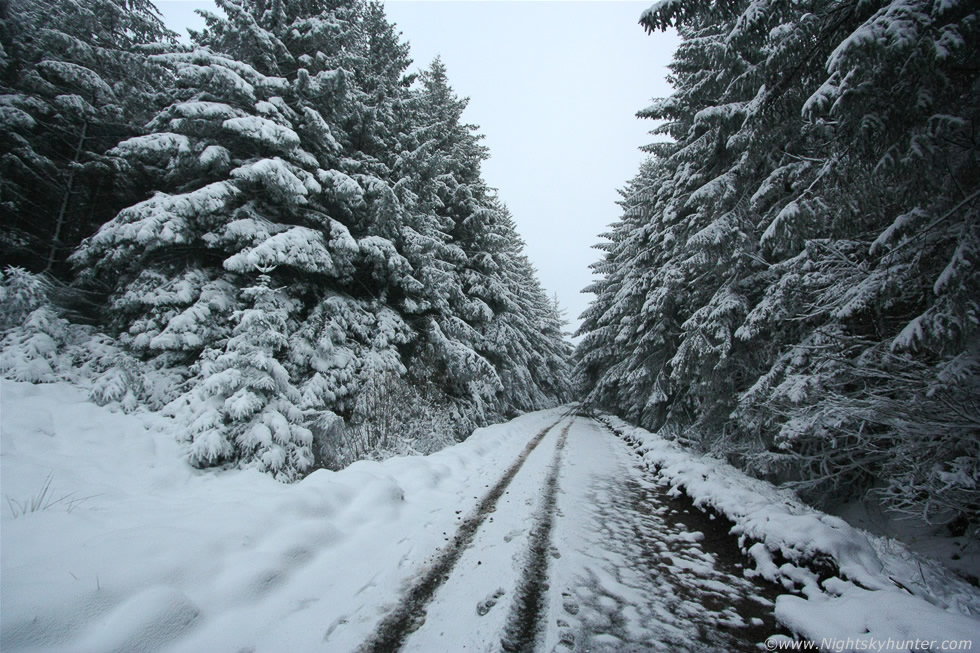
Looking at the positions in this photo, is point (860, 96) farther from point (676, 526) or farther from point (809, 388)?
point (676, 526)

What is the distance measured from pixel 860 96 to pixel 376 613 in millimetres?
7085

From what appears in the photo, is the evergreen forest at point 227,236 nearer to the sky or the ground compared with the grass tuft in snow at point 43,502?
nearer to the sky

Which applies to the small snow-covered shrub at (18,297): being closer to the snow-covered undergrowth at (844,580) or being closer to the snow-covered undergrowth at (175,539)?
the snow-covered undergrowth at (175,539)

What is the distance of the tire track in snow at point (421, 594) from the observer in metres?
2.53

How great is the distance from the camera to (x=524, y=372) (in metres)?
19.9

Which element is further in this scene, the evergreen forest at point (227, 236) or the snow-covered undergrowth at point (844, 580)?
the evergreen forest at point (227, 236)

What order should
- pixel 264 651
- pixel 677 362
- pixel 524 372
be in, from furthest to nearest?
pixel 524 372 < pixel 677 362 < pixel 264 651

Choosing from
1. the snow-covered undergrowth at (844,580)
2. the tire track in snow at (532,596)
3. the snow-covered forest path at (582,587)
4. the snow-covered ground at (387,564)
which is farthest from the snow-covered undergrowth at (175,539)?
the snow-covered undergrowth at (844,580)

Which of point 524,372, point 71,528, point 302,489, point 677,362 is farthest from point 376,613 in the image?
point 524,372

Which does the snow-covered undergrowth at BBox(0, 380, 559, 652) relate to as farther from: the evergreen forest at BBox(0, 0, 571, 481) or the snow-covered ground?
the evergreen forest at BBox(0, 0, 571, 481)

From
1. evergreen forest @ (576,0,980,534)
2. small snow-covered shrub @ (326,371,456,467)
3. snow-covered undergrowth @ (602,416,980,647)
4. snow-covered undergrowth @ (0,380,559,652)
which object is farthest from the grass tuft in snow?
evergreen forest @ (576,0,980,534)

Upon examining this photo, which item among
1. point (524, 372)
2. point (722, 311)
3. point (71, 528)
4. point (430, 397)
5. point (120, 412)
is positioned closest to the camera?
point (71, 528)

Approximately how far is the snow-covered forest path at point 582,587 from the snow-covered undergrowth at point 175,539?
425 millimetres

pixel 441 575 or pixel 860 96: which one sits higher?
pixel 860 96
